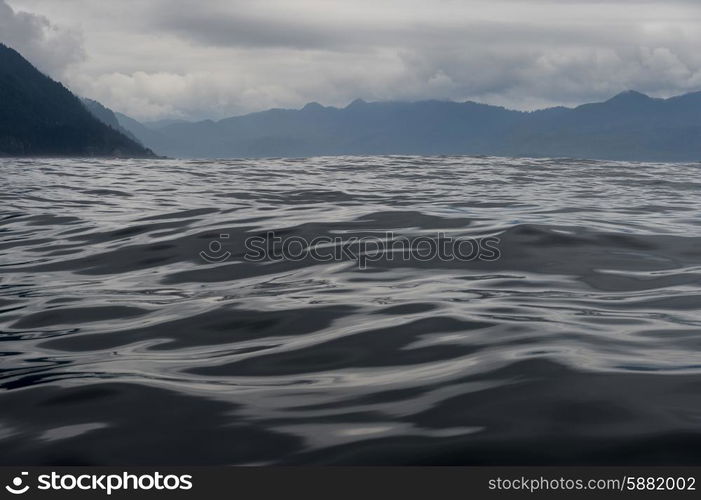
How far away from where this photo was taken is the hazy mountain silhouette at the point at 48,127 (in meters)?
156

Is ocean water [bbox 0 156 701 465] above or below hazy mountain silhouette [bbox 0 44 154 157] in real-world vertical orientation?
below

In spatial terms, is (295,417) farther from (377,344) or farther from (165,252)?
(165,252)

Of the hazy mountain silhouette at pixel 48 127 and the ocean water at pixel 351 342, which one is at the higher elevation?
the hazy mountain silhouette at pixel 48 127

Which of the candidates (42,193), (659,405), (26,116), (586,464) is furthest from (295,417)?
(26,116)

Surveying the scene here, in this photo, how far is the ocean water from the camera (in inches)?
135

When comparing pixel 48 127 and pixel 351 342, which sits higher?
pixel 48 127

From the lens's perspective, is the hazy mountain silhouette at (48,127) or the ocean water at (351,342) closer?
the ocean water at (351,342)

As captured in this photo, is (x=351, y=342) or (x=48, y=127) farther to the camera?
(x=48, y=127)

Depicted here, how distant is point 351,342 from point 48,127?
569 feet

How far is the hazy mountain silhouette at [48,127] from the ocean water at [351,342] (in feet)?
515

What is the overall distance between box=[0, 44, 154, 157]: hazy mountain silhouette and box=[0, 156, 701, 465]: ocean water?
156963 mm

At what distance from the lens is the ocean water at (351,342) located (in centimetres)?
343

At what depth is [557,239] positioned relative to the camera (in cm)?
978

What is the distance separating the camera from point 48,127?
531 feet
